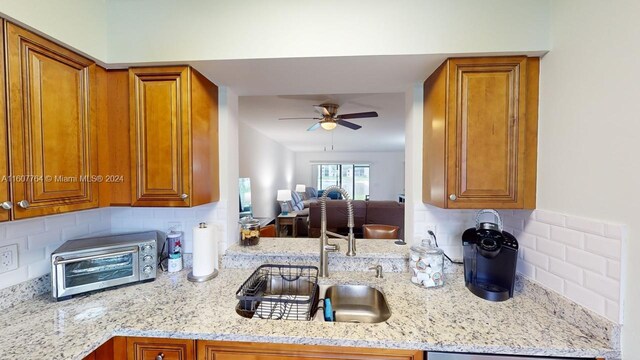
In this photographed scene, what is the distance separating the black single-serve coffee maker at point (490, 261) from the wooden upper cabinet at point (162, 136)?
A: 1.44m

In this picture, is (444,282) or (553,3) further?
(444,282)

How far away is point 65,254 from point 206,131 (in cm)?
84

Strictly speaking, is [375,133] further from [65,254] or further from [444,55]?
[65,254]

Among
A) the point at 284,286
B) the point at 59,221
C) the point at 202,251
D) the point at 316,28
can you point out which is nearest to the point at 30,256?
the point at 59,221

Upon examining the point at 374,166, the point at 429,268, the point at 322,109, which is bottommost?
the point at 429,268

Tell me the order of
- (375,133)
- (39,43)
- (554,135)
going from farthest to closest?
(375,133), (554,135), (39,43)

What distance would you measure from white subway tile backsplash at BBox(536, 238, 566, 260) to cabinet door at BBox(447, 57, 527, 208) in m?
0.19

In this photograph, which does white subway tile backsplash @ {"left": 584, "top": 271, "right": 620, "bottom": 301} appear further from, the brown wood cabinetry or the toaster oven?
the toaster oven

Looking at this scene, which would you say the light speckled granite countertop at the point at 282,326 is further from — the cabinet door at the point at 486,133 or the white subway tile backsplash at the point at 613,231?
the cabinet door at the point at 486,133

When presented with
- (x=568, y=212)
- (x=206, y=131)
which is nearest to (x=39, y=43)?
(x=206, y=131)

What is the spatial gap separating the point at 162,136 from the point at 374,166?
26.3 ft

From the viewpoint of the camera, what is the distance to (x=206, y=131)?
4.53 feet

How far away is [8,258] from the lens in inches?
41.8

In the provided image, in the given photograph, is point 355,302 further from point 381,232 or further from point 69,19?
point 69,19
